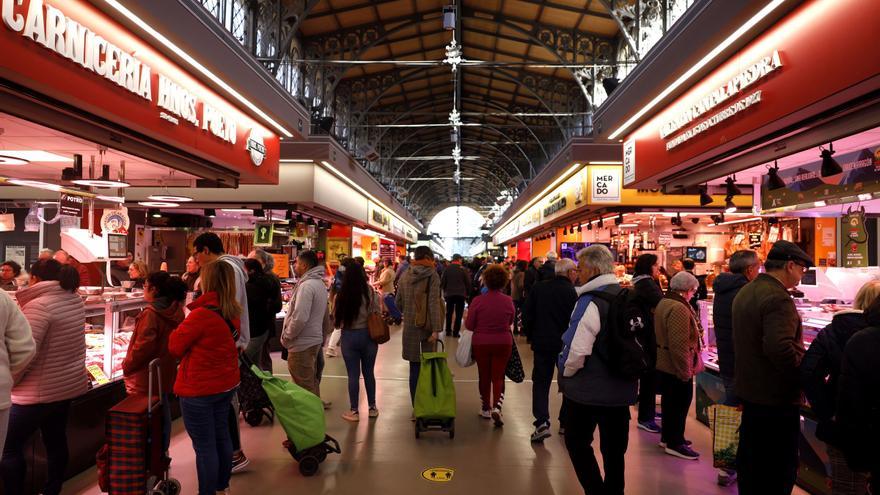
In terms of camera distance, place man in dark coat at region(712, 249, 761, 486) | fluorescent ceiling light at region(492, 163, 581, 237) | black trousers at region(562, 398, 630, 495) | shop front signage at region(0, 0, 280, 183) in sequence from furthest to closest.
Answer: fluorescent ceiling light at region(492, 163, 581, 237) < man in dark coat at region(712, 249, 761, 486) < shop front signage at region(0, 0, 280, 183) < black trousers at region(562, 398, 630, 495)

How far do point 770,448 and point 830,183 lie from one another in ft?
10.9

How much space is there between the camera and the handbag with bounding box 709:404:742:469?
12.2 feet

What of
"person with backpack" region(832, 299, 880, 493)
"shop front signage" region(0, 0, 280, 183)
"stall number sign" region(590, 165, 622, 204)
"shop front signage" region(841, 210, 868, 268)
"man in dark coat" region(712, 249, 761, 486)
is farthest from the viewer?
"stall number sign" region(590, 165, 622, 204)

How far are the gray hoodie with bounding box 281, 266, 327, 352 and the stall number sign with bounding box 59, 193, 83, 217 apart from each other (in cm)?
234

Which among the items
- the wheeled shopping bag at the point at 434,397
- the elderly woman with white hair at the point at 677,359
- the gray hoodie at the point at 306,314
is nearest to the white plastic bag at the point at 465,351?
the wheeled shopping bag at the point at 434,397

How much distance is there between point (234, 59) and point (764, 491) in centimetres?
543

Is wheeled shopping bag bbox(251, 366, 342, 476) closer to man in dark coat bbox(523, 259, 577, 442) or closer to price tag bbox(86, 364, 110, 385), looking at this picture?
price tag bbox(86, 364, 110, 385)

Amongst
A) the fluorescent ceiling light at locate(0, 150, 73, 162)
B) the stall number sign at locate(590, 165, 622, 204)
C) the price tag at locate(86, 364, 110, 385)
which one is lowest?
the price tag at locate(86, 364, 110, 385)

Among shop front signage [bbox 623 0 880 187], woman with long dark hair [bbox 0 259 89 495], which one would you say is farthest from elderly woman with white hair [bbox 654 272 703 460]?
woman with long dark hair [bbox 0 259 89 495]

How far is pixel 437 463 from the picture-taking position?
4.18 metres

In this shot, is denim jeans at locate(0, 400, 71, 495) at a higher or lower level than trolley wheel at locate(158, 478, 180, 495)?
higher

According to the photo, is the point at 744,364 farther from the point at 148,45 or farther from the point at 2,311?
the point at 148,45

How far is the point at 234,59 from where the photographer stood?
211 inches

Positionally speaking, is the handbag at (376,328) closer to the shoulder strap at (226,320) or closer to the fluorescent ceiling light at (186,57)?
the shoulder strap at (226,320)
